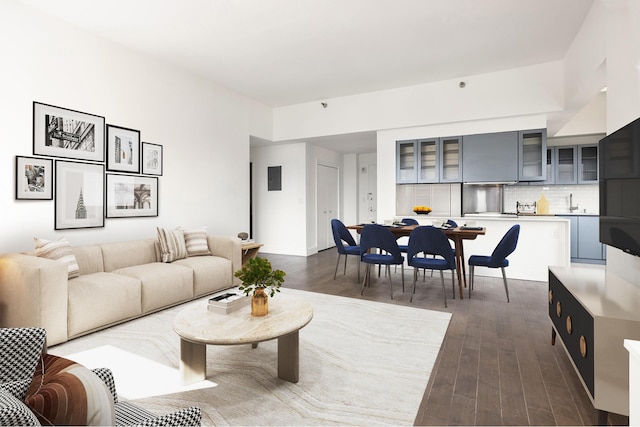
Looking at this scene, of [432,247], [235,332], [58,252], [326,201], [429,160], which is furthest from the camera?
[326,201]

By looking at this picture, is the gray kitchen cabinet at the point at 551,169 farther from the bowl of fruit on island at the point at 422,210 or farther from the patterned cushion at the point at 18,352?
the patterned cushion at the point at 18,352

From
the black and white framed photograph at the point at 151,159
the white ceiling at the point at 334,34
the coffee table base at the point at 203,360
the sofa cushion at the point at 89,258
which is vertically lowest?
the coffee table base at the point at 203,360

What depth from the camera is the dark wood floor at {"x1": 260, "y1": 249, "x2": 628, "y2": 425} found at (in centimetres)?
181

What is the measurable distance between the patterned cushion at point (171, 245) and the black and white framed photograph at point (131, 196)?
1.72ft

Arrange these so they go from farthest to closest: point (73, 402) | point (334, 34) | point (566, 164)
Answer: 1. point (566, 164)
2. point (334, 34)
3. point (73, 402)

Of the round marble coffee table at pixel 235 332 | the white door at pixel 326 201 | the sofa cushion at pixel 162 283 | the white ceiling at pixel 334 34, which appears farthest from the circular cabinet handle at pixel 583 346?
the white door at pixel 326 201

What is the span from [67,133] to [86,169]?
0.41 m

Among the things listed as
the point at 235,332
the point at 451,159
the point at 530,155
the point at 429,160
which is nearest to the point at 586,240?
the point at 530,155

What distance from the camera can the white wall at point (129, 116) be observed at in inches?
127

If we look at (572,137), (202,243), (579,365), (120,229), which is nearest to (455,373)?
(579,365)

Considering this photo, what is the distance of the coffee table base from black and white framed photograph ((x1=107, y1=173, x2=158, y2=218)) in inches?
105

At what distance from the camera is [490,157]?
5.35m

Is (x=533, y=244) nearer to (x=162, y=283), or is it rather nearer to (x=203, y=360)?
(x=203, y=360)

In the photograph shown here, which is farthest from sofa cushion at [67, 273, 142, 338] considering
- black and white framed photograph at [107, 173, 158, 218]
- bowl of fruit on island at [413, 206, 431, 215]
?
bowl of fruit on island at [413, 206, 431, 215]
